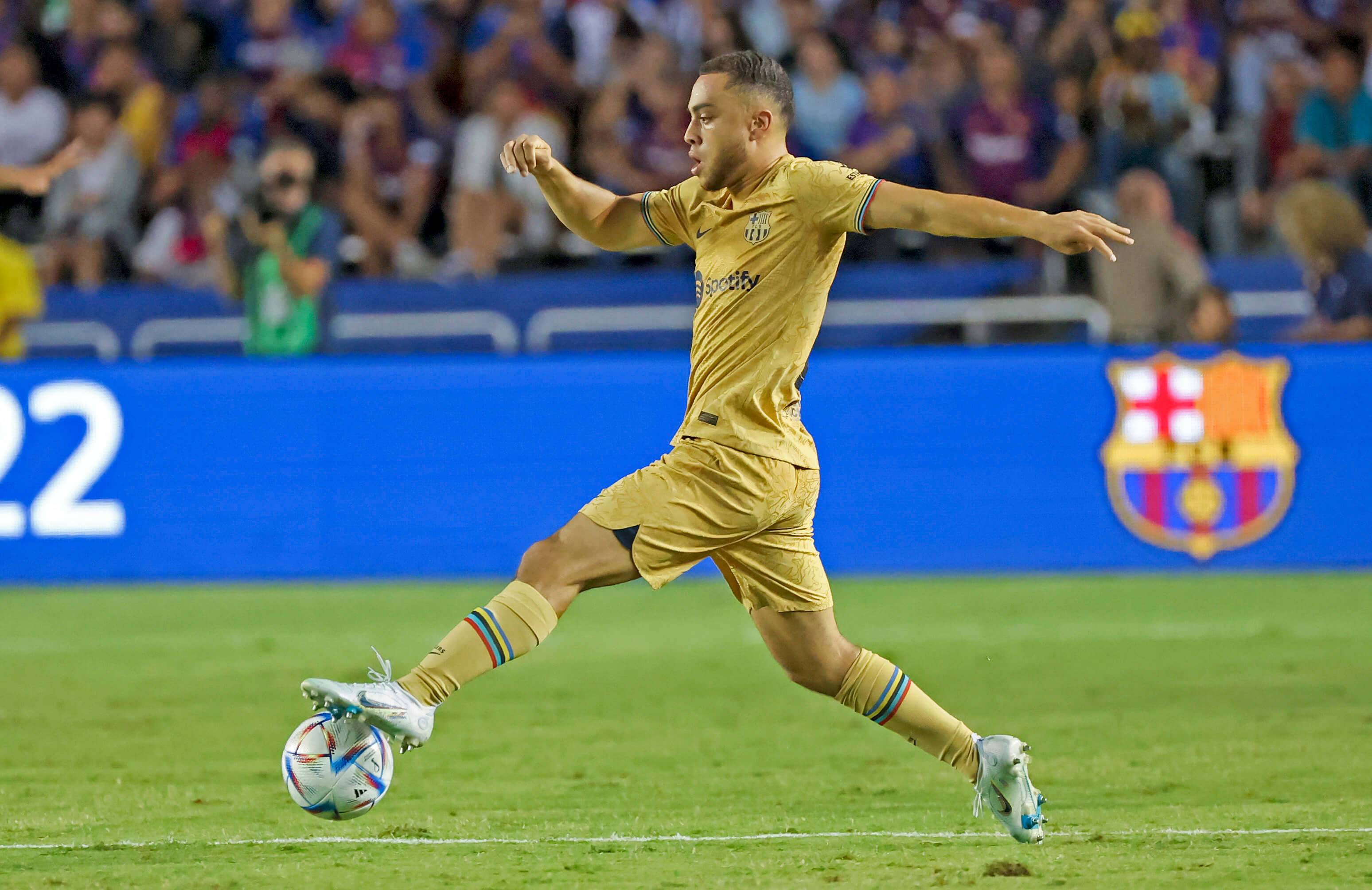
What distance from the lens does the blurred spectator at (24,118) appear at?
14742mm

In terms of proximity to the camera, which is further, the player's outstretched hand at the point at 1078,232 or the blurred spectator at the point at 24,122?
the blurred spectator at the point at 24,122

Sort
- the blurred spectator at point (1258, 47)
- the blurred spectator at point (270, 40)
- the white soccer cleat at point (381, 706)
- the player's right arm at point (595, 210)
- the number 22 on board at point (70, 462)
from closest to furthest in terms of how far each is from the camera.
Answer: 1. the white soccer cleat at point (381, 706)
2. the player's right arm at point (595, 210)
3. the number 22 on board at point (70, 462)
4. the blurred spectator at point (1258, 47)
5. the blurred spectator at point (270, 40)

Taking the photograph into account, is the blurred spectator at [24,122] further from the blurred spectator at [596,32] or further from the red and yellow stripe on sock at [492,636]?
the red and yellow stripe on sock at [492,636]

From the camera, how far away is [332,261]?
41.5 ft

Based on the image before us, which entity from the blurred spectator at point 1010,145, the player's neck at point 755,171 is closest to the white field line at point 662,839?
the player's neck at point 755,171

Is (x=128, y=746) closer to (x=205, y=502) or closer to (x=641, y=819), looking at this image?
(x=641, y=819)

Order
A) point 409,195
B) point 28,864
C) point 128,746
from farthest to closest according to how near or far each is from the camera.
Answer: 1. point 409,195
2. point 128,746
3. point 28,864

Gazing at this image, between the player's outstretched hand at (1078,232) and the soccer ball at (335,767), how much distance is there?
7.03 ft

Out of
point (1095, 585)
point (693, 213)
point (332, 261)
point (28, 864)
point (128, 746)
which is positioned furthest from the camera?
point (332, 261)

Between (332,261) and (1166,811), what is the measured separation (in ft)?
27.4

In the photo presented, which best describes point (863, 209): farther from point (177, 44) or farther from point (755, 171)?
point (177, 44)

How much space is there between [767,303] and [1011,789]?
148 centimetres

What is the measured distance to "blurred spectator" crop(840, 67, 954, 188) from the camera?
13.9 m

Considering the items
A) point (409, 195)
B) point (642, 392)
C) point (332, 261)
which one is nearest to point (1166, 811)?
point (642, 392)
